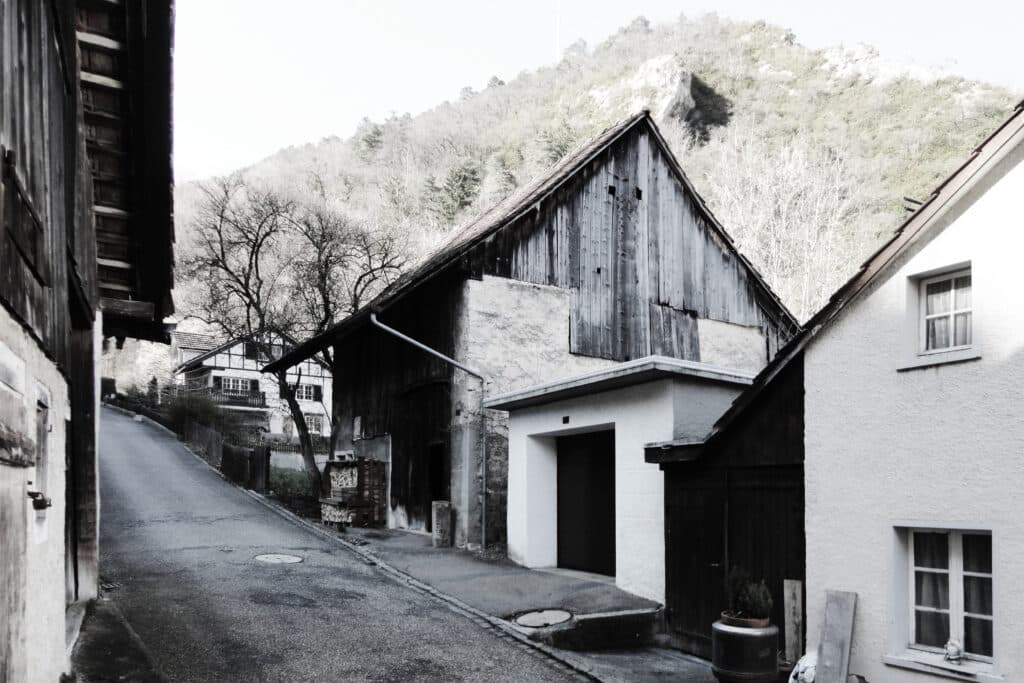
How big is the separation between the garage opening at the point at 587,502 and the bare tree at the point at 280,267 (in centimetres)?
1178

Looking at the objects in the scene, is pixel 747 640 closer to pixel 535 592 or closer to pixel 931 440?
pixel 931 440

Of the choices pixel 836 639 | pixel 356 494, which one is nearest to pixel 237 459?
pixel 356 494

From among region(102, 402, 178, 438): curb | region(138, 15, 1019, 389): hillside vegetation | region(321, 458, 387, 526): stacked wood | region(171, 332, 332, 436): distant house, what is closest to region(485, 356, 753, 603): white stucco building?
region(321, 458, 387, 526): stacked wood

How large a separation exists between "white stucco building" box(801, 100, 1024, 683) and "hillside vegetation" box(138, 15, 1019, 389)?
78.6ft

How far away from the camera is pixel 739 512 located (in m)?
10.3

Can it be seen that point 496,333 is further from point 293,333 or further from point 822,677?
point 293,333

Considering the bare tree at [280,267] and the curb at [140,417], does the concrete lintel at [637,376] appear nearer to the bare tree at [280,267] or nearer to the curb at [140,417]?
the bare tree at [280,267]

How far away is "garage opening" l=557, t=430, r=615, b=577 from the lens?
14.5 metres

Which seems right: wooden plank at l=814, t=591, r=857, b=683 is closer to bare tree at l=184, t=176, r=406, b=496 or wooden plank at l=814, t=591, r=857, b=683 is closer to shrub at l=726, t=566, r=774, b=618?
shrub at l=726, t=566, r=774, b=618

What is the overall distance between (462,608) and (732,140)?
39.7 meters

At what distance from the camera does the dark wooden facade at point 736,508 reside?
9711 millimetres

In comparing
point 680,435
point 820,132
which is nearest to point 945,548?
point 680,435

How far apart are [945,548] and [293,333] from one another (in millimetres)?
23986

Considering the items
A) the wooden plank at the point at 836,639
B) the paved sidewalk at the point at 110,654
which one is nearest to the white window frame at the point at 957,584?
the wooden plank at the point at 836,639
